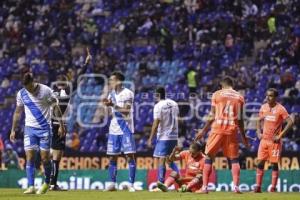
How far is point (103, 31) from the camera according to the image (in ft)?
125

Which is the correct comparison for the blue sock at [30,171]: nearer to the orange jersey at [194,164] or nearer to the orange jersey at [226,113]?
the orange jersey at [226,113]

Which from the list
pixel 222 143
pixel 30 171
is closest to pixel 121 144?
pixel 222 143

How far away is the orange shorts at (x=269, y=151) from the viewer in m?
20.5

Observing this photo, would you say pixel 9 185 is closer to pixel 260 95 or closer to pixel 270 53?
pixel 260 95

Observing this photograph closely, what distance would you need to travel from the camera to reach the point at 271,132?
67.8 feet

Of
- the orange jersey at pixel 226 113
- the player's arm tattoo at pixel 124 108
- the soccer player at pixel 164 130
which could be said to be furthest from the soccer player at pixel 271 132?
the player's arm tattoo at pixel 124 108

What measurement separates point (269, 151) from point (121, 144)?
146 inches

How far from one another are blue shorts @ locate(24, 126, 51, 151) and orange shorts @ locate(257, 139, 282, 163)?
18.2 ft

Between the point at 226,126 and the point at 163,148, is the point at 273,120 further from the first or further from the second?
the point at 163,148

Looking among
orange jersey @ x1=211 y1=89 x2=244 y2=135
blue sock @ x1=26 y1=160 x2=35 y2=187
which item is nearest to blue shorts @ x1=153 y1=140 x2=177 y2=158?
orange jersey @ x1=211 y1=89 x2=244 y2=135

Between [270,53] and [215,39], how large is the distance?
2665 millimetres

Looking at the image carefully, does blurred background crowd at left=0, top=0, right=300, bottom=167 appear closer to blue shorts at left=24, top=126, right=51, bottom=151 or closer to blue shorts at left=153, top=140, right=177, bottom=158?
blue shorts at left=153, top=140, right=177, bottom=158

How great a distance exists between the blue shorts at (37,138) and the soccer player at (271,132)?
552 centimetres

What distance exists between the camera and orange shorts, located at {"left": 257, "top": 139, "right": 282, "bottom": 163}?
67.2 feet
